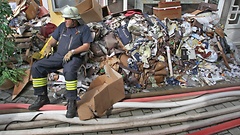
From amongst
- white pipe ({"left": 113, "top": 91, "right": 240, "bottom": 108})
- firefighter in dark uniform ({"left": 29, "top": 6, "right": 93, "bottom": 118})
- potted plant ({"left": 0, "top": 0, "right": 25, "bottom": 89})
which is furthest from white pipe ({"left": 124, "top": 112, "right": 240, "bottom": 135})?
potted plant ({"left": 0, "top": 0, "right": 25, "bottom": 89})

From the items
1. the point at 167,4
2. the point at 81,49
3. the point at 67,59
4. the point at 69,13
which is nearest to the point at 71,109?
the point at 67,59

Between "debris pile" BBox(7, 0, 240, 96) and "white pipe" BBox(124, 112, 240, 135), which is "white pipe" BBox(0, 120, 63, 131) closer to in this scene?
"debris pile" BBox(7, 0, 240, 96)

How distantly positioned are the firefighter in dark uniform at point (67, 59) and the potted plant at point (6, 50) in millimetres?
603

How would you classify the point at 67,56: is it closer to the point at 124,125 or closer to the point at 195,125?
the point at 124,125

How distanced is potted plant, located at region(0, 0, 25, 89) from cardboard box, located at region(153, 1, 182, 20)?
307 cm

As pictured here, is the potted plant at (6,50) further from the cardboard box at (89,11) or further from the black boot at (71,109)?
the cardboard box at (89,11)

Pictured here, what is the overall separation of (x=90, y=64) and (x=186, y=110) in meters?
1.97

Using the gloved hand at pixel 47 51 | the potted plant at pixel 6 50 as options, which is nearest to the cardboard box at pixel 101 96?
the gloved hand at pixel 47 51

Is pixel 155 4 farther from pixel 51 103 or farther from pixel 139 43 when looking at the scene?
pixel 51 103

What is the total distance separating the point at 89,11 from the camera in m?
3.88

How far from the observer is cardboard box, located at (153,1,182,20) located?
179 inches

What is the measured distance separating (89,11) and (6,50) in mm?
1659

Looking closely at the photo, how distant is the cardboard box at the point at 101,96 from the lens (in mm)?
2922

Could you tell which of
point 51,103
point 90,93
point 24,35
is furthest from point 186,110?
point 24,35
